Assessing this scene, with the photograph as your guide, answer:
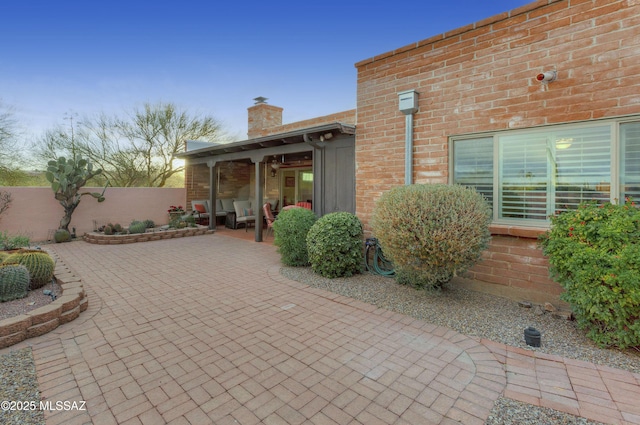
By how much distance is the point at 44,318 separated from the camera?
3168 mm

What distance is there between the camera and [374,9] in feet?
26.1

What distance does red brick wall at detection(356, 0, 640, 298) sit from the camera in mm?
3445

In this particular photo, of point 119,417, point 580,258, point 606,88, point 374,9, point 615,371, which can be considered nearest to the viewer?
point 119,417

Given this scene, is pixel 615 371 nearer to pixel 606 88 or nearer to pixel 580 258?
pixel 580 258

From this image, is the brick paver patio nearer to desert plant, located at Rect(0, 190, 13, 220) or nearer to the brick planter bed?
the brick planter bed

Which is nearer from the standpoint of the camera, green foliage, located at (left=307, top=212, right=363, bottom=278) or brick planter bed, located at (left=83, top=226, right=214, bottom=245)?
green foliage, located at (left=307, top=212, right=363, bottom=278)

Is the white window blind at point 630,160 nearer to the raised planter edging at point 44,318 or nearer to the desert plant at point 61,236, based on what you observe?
the raised planter edging at point 44,318

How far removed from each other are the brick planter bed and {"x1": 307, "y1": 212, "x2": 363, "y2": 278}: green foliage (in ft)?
19.4

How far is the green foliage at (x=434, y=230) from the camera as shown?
3533 mm

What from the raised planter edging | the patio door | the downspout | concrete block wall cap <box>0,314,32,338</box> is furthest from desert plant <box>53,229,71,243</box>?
the downspout

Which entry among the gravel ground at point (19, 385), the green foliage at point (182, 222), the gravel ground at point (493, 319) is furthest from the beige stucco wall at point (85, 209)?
the gravel ground at point (19, 385)

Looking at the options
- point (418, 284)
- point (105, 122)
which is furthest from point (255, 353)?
point (105, 122)

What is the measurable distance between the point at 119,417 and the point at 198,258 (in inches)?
194

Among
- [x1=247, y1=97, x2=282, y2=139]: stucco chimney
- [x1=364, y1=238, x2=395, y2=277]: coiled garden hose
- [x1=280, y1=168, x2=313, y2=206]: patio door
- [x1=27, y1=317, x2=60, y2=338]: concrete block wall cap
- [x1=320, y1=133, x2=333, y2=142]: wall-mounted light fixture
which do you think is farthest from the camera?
[x1=247, y1=97, x2=282, y2=139]: stucco chimney
